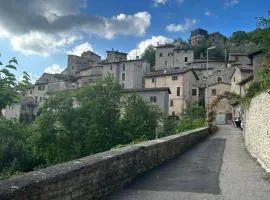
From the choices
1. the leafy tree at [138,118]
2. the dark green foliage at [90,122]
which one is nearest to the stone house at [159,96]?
the dark green foliage at [90,122]

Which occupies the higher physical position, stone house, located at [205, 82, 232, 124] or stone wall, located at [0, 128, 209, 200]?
stone house, located at [205, 82, 232, 124]

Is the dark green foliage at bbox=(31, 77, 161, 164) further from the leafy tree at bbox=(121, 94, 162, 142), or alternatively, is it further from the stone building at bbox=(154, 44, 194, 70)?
the stone building at bbox=(154, 44, 194, 70)

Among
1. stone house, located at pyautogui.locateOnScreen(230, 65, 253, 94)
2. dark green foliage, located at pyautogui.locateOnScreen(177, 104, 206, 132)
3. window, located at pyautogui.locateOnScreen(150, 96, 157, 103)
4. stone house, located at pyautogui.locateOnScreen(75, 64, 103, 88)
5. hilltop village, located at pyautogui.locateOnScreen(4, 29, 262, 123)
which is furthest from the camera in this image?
stone house, located at pyautogui.locateOnScreen(75, 64, 103, 88)

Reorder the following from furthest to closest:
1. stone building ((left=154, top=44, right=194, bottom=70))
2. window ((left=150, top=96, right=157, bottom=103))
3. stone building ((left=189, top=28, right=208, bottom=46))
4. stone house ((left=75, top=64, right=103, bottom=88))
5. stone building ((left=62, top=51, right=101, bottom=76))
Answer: stone building ((left=189, top=28, right=208, bottom=46))
stone building ((left=62, top=51, right=101, bottom=76))
stone building ((left=154, top=44, right=194, bottom=70))
stone house ((left=75, top=64, right=103, bottom=88))
window ((left=150, top=96, right=157, bottom=103))

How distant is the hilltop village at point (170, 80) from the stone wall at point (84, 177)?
3913 cm

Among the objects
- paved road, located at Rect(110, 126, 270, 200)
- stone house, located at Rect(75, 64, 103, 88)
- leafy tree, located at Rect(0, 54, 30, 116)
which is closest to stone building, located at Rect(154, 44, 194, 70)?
stone house, located at Rect(75, 64, 103, 88)

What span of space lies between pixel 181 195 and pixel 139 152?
255 cm

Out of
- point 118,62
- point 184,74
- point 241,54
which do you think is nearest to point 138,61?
point 118,62

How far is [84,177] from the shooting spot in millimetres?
6762

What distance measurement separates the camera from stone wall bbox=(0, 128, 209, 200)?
505 cm

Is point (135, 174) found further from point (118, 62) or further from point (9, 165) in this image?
point (118, 62)

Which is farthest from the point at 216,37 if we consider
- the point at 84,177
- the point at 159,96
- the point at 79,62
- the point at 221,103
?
the point at 84,177

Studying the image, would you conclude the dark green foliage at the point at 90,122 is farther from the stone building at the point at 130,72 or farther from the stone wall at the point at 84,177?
the stone building at the point at 130,72

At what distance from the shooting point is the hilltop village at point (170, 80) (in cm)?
5978
